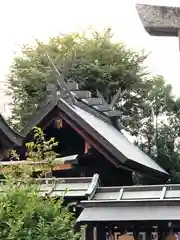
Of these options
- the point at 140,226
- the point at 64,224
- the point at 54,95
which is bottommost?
the point at 140,226

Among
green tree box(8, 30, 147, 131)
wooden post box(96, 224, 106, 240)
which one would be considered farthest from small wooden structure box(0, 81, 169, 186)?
green tree box(8, 30, 147, 131)

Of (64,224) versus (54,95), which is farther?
(54,95)

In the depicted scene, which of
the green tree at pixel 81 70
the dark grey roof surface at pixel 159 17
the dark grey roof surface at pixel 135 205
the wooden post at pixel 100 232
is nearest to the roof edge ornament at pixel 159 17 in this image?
the dark grey roof surface at pixel 159 17

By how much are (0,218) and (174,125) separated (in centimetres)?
2235

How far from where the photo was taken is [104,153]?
12281 mm

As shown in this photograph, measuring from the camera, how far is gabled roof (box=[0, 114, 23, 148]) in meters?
9.42

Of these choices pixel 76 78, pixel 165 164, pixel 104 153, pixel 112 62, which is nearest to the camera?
pixel 104 153

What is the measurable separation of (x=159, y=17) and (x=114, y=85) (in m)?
25.1

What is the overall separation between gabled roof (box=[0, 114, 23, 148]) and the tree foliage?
16.6m

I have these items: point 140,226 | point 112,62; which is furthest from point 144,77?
point 140,226

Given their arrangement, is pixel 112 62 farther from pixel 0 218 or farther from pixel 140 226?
pixel 0 218

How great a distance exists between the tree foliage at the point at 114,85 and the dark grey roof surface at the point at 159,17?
855 inches

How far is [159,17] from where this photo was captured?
4176mm

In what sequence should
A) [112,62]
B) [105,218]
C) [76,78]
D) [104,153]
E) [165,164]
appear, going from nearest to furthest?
[105,218]
[104,153]
[165,164]
[76,78]
[112,62]
